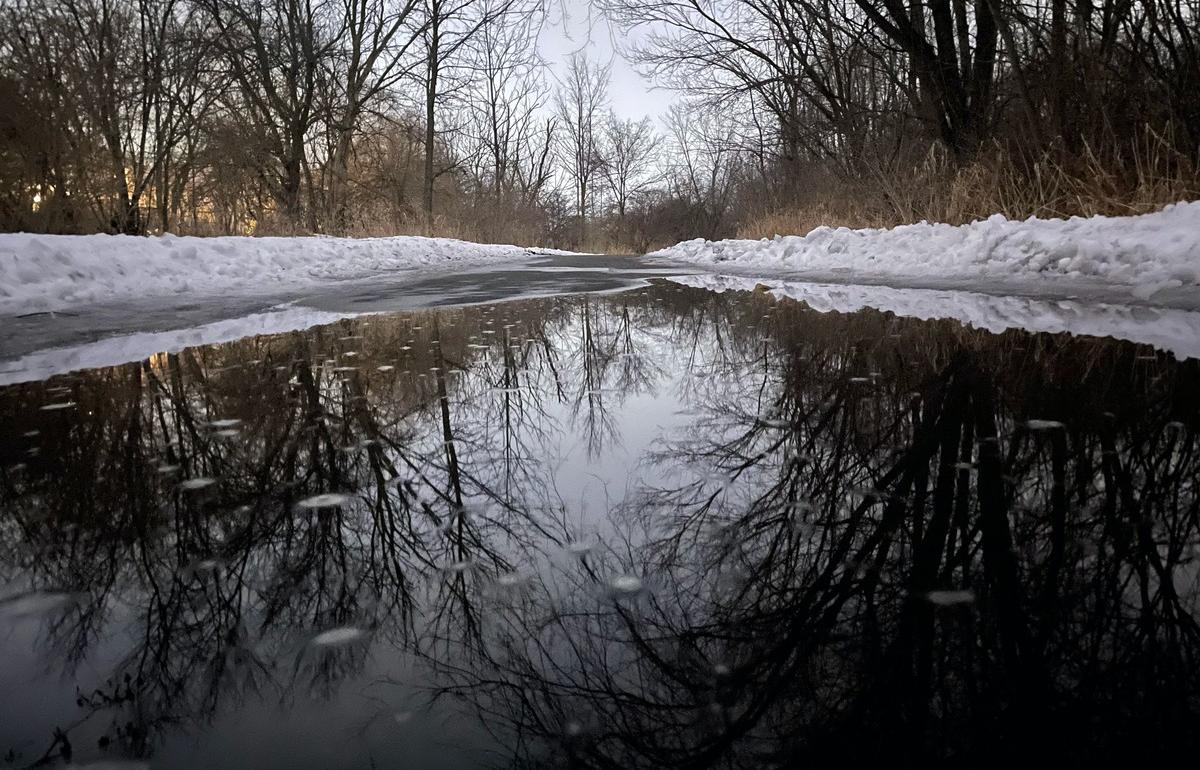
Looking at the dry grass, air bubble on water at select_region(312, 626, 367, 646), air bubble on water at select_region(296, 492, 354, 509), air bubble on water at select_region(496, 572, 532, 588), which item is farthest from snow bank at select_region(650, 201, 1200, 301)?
air bubble on water at select_region(312, 626, 367, 646)

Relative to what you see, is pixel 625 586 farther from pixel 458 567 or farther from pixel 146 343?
pixel 146 343

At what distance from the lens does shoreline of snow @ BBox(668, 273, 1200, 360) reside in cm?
338

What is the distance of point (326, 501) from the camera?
1.71 meters

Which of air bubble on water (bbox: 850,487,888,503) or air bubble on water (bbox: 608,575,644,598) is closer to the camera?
air bubble on water (bbox: 608,575,644,598)

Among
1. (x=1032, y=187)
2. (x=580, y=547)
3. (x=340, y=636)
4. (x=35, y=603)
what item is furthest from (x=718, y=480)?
(x=1032, y=187)

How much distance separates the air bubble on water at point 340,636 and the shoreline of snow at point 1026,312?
3.57m

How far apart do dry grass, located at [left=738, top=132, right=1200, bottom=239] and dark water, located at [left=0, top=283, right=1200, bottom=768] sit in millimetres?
4729

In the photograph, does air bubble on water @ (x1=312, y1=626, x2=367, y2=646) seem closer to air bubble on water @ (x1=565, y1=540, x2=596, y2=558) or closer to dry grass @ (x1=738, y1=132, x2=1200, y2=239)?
air bubble on water @ (x1=565, y1=540, x2=596, y2=558)

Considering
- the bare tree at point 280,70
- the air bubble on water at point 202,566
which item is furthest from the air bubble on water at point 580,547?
the bare tree at point 280,70

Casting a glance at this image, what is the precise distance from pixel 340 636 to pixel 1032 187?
8873 mm

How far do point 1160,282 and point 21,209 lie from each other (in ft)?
40.0

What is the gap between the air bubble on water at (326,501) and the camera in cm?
167

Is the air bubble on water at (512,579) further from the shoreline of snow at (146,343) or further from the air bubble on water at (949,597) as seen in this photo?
the shoreline of snow at (146,343)

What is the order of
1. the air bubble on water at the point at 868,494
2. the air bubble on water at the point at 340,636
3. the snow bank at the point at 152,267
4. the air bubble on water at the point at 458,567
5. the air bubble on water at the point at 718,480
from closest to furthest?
1. the air bubble on water at the point at 340,636
2. the air bubble on water at the point at 458,567
3. the air bubble on water at the point at 868,494
4. the air bubble on water at the point at 718,480
5. the snow bank at the point at 152,267
